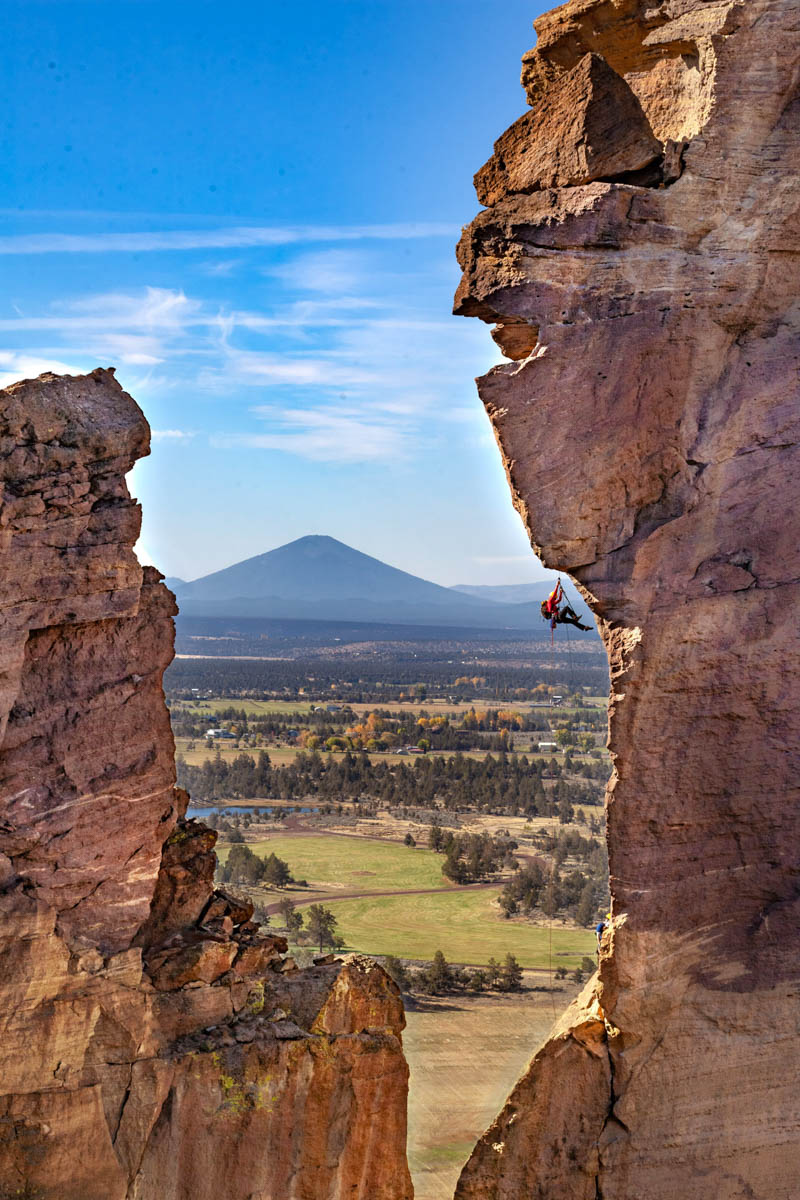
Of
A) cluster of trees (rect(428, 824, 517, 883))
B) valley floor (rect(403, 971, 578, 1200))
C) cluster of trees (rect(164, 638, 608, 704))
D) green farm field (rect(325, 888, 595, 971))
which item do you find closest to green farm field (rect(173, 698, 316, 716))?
cluster of trees (rect(164, 638, 608, 704))

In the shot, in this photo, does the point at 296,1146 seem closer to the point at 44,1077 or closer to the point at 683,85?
the point at 44,1077

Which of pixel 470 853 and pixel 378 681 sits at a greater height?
pixel 378 681

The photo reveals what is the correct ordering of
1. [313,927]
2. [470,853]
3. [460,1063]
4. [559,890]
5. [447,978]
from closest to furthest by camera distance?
1. [460,1063]
2. [447,978]
3. [313,927]
4. [559,890]
5. [470,853]

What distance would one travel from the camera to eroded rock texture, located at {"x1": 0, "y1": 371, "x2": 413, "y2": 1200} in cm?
1418

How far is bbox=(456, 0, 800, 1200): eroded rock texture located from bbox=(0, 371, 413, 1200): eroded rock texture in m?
3.29

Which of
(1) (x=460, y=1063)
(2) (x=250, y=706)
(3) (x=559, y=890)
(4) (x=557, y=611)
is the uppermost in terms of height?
(4) (x=557, y=611)

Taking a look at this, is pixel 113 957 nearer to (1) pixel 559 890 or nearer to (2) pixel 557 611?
(2) pixel 557 611

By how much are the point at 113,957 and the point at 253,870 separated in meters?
42.0

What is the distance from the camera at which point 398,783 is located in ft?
299

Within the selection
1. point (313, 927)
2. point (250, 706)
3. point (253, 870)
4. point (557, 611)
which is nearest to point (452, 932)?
point (313, 927)

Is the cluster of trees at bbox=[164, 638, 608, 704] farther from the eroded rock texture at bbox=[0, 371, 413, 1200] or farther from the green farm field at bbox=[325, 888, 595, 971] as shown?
the eroded rock texture at bbox=[0, 371, 413, 1200]

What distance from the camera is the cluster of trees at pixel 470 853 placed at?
60562 millimetres

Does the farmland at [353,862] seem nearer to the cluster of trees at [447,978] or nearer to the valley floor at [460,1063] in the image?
the cluster of trees at [447,978]

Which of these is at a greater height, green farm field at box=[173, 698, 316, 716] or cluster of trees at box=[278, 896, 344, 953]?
green farm field at box=[173, 698, 316, 716]
